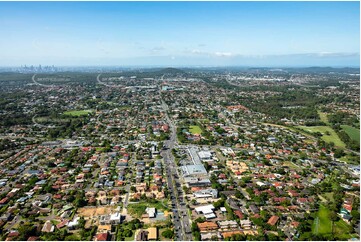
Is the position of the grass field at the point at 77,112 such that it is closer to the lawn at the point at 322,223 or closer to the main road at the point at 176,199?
the main road at the point at 176,199

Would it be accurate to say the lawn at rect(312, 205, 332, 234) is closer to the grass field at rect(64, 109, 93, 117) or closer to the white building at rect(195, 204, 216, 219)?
the white building at rect(195, 204, 216, 219)

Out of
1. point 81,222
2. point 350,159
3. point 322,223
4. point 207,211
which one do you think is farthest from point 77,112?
point 322,223

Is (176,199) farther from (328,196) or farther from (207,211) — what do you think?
(328,196)

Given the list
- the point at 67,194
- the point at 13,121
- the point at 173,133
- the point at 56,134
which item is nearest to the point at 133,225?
the point at 67,194

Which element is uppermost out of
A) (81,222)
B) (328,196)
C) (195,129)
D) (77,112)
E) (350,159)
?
(77,112)

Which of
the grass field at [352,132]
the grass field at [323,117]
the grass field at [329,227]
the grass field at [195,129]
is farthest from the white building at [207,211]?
the grass field at [323,117]

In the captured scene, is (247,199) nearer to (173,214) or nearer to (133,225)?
(173,214)
